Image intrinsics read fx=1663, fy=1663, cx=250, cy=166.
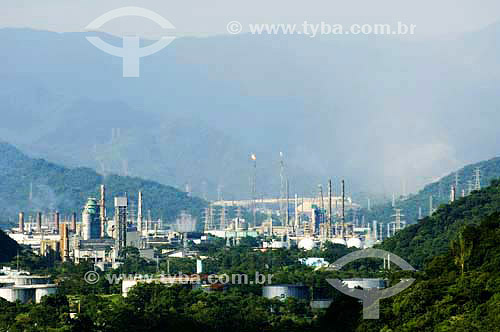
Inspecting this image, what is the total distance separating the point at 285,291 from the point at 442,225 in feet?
70.0

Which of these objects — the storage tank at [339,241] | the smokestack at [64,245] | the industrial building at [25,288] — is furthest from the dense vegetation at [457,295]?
the storage tank at [339,241]

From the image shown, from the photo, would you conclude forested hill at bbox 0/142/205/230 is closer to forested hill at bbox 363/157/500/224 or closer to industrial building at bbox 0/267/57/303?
forested hill at bbox 363/157/500/224

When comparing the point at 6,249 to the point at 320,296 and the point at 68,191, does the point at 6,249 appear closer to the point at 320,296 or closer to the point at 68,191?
the point at 320,296

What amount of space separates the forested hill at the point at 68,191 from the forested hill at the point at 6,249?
76455 mm

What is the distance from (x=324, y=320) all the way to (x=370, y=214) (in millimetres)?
112277

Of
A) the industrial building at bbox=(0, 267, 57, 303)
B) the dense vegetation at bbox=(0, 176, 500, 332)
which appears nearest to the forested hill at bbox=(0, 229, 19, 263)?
the dense vegetation at bbox=(0, 176, 500, 332)

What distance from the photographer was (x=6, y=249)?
96.1m

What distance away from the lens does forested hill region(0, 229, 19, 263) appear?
9357 centimetres

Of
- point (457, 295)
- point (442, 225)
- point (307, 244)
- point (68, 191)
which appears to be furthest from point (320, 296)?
point (68, 191)

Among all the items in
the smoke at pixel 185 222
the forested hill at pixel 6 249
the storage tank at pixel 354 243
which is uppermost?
the smoke at pixel 185 222

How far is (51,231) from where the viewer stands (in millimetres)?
141250

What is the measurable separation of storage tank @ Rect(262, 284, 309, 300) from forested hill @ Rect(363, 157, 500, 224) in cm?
8570

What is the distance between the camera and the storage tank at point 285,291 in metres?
67.9

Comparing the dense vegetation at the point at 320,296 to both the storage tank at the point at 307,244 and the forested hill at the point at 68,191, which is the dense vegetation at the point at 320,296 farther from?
the forested hill at the point at 68,191
